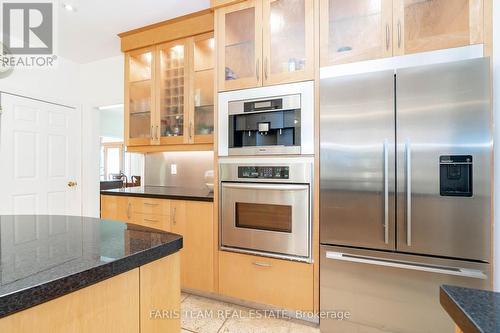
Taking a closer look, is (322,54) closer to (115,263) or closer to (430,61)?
(430,61)

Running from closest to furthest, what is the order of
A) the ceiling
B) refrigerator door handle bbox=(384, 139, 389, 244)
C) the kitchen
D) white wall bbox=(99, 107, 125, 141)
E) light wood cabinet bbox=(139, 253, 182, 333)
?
light wood cabinet bbox=(139, 253, 182, 333) < the kitchen < refrigerator door handle bbox=(384, 139, 389, 244) < the ceiling < white wall bbox=(99, 107, 125, 141)

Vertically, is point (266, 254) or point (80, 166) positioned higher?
point (80, 166)

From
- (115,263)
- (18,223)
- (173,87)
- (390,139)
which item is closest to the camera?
(115,263)

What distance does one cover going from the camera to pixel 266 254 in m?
1.92

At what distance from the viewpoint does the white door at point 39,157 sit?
9.00 feet

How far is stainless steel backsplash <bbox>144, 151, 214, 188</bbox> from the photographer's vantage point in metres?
2.84

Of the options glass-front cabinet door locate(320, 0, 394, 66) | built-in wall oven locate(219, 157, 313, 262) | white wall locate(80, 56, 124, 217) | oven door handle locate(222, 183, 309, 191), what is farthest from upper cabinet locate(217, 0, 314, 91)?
white wall locate(80, 56, 124, 217)

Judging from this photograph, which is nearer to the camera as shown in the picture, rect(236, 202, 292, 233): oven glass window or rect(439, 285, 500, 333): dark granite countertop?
rect(439, 285, 500, 333): dark granite countertop

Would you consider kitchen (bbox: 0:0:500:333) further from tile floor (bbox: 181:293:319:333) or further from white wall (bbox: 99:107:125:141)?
white wall (bbox: 99:107:125:141)

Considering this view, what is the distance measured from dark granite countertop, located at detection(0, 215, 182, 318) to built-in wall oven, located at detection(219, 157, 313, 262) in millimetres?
1091

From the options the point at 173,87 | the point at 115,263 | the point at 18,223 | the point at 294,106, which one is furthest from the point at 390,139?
the point at 173,87

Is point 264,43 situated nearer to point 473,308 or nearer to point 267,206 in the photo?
point 267,206

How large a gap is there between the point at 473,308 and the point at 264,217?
151 cm

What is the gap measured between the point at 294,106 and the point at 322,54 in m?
0.41
